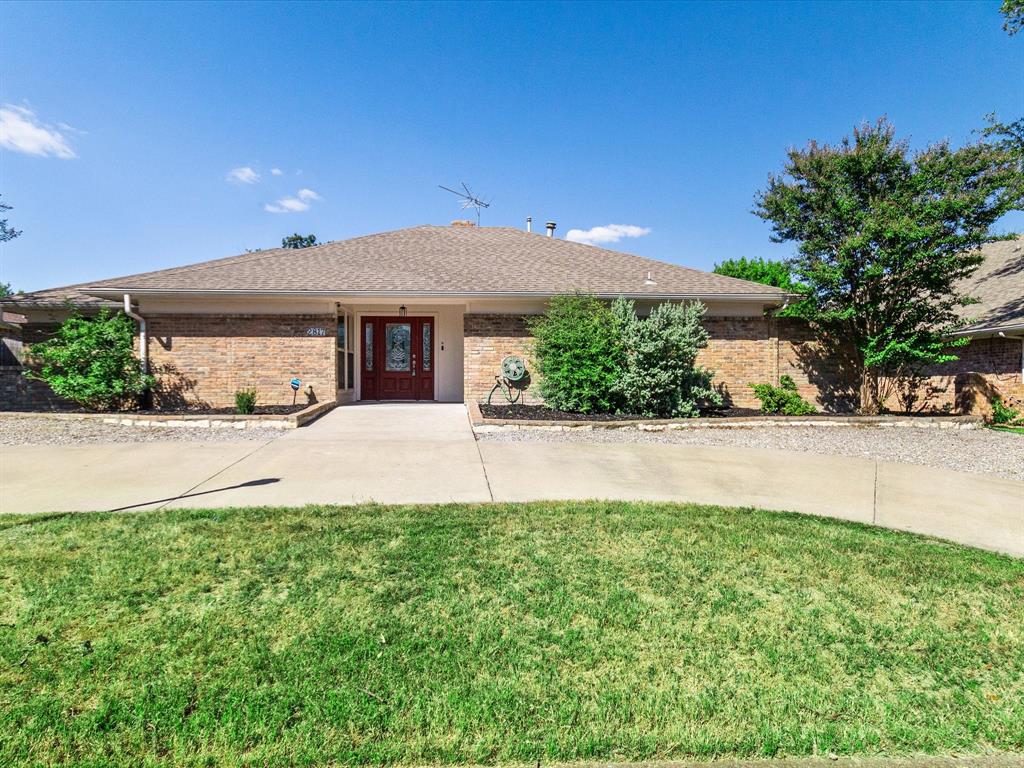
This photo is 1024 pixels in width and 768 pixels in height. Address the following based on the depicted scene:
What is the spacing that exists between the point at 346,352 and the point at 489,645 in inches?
459

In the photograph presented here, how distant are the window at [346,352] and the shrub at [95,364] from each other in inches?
160

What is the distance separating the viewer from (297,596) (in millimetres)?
3145

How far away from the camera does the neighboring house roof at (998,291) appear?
11.7 metres

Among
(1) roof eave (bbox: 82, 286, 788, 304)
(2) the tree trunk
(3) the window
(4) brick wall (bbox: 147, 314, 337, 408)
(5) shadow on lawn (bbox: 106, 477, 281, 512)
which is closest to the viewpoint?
(5) shadow on lawn (bbox: 106, 477, 281, 512)

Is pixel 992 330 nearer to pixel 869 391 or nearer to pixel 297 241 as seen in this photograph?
pixel 869 391

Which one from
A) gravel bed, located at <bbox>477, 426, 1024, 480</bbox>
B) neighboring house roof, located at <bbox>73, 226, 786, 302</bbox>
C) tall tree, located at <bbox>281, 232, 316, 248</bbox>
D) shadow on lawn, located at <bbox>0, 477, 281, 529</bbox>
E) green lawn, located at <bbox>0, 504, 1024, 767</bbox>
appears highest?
tall tree, located at <bbox>281, 232, 316, 248</bbox>

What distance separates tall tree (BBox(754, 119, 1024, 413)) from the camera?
10.7 metres

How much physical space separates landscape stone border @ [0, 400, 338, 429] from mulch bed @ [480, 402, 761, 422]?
3.77 meters

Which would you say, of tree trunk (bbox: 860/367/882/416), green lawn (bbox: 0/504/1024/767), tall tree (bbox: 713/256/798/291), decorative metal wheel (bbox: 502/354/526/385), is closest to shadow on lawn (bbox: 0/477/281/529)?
green lawn (bbox: 0/504/1024/767)

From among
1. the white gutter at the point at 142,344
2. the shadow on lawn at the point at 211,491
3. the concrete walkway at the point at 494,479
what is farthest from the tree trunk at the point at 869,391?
the white gutter at the point at 142,344

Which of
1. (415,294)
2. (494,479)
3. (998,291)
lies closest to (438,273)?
(415,294)

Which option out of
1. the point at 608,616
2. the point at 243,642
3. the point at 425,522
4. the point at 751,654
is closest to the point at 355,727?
the point at 243,642

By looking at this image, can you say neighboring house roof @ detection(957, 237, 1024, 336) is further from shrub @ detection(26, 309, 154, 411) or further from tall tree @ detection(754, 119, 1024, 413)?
shrub @ detection(26, 309, 154, 411)

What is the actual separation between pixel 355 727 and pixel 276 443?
6.90 metres
